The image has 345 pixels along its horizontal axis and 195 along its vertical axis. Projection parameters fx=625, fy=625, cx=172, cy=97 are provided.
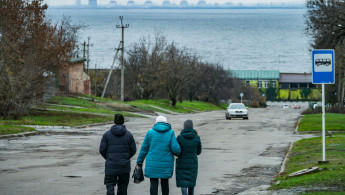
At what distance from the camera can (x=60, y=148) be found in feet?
70.9

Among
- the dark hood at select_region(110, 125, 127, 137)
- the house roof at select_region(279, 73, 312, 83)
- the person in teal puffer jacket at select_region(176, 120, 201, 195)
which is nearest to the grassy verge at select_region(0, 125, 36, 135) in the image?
the dark hood at select_region(110, 125, 127, 137)

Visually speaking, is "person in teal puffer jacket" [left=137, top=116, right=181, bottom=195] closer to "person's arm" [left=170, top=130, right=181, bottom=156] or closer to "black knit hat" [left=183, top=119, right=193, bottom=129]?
"person's arm" [left=170, top=130, right=181, bottom=156]

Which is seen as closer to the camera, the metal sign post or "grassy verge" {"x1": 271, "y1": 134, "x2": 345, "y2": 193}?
"grassy verge" {"x1": 271, "y1": 134, "x2": 345, "y2": 193}

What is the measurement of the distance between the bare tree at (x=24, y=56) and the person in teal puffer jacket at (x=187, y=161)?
78.5ft

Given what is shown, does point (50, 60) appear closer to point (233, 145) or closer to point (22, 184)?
point (233, 145)

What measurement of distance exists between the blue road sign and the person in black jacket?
6559 mm

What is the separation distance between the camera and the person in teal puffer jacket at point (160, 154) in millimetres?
10203

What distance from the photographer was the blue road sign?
1534 cm

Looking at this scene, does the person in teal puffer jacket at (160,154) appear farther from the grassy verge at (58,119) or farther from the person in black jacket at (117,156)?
the grassy verge at (58,119)

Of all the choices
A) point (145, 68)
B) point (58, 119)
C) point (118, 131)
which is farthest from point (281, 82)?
point (118, 131)

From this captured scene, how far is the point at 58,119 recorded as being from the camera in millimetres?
37531

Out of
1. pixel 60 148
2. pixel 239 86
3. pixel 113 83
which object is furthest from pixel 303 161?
pixel 239 86

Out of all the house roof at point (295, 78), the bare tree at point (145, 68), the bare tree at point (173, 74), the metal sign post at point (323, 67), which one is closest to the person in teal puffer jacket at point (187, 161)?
the metal sign post at point (323, 67)

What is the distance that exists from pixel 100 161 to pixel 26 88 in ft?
63.6
